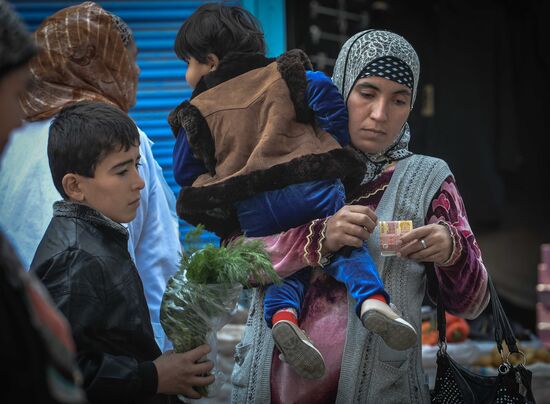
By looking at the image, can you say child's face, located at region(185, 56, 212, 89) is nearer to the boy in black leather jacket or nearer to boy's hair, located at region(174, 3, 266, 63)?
boy's hair, located at region(174, 3, 266, 63)

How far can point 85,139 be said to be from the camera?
2.57 m

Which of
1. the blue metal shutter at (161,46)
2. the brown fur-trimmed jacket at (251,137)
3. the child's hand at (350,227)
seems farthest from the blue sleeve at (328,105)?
the blue metal shutter at (161,46)

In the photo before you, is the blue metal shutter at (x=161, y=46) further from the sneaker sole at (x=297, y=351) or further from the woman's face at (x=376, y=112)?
the sneaker sole at (x=297, y=351)

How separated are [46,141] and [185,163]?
1.97 ft

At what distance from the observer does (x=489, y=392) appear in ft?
9.36

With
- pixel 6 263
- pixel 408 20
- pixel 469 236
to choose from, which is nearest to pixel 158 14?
pixel 408 20

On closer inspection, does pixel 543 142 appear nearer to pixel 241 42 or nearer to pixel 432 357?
pixel 432 357

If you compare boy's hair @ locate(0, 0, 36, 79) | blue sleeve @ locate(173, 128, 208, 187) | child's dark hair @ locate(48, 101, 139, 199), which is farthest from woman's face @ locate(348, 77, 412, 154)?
boy's hair @ locate(0, 0, 36, 79)

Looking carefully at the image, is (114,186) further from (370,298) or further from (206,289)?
(370,298)

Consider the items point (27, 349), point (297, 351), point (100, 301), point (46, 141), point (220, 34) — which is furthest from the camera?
point (46, 141)

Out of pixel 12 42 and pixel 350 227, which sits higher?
pixel 12 42

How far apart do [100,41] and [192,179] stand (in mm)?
761

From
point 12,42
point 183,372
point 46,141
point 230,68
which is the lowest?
point 183,372

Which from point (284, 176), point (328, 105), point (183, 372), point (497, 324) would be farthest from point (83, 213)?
point (497, 324)
